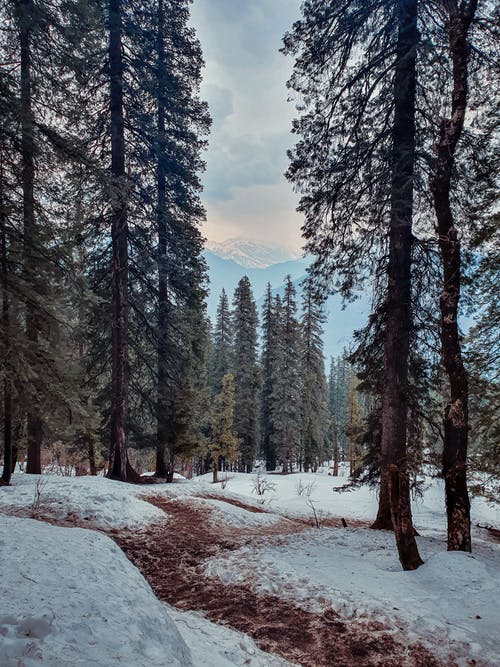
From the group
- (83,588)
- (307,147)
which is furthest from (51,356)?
(307,147)

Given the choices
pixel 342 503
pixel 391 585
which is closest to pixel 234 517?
pixel 391 585

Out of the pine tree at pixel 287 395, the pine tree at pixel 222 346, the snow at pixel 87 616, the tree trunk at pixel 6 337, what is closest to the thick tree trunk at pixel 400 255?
the snow at pixel 87 616

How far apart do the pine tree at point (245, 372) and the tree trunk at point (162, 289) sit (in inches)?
792

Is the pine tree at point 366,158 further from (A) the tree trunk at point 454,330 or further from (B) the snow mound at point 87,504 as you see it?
(B) the snow mound at point 87,504

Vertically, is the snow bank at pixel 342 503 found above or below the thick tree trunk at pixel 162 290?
below

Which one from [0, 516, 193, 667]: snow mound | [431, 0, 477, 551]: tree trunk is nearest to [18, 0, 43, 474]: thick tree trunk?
[0, 516, 193, 667]: snow mound

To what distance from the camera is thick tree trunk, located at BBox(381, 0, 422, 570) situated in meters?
7.13

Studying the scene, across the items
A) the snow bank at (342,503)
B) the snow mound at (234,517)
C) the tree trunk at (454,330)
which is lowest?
the snow bank at (342,503)

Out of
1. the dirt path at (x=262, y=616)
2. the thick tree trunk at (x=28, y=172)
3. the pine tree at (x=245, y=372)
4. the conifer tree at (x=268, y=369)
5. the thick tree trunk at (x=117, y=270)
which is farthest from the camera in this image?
the conifer tree at (x=268, y=369)

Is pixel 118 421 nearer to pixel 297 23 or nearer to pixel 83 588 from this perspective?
pixel 83 588

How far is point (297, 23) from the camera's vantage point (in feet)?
25.2

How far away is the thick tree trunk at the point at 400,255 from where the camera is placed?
7.13 m

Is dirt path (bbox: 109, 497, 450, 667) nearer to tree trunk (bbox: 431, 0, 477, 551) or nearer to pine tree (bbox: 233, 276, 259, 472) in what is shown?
tree trunk (bbox: 431, 0, 477, 551)

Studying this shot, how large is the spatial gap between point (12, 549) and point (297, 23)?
31.7 feet
